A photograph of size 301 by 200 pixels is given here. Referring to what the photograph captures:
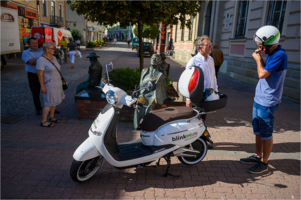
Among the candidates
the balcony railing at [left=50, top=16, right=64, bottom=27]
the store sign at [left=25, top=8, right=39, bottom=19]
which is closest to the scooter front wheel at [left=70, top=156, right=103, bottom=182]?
the store sign at [left=25, top=8, right=39, bottom=19]

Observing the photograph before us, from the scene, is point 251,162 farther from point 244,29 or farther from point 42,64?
point 244,29

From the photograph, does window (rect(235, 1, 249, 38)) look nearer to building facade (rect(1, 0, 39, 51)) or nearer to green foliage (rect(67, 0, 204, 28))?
green foliage (rect(67, 0, 204, 28))

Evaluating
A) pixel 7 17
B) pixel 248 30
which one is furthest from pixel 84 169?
pixel 7 17

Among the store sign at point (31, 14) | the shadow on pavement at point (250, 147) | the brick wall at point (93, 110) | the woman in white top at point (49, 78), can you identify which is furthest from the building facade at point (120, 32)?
the shadow on pavement at point (250, 147)

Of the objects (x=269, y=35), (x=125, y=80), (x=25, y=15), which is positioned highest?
(x=25, y=15)

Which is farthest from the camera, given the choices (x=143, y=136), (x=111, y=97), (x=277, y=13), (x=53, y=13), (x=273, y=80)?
(x=53, y=13)

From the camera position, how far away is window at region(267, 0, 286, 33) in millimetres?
8961

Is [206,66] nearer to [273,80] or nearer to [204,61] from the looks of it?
[204,61]

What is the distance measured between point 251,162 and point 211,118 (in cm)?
231

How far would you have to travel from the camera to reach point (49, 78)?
4.72m

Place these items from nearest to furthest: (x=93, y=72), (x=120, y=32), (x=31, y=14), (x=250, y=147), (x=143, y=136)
Result: (x=143, y=136)
(x=250, y=147)
(x=93, y=72)
(x=31, y=14)
(x=120, y=32)

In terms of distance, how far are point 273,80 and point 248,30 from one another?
354 inches

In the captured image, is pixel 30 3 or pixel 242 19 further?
pixel 30 3

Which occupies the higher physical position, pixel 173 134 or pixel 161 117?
pixel 161 117
